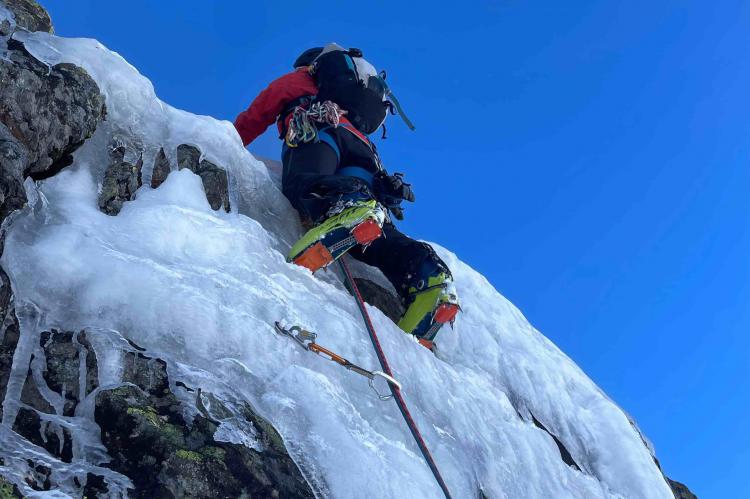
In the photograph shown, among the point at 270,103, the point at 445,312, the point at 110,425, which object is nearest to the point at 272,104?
the point at 270,103

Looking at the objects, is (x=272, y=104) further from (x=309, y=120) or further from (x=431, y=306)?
(x=431, y=306)

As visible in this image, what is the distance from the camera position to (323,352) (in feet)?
10.1

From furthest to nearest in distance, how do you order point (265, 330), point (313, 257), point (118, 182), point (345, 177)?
point (345, 177)
point (313, 257)
point (118, 182)
point (265, 330)

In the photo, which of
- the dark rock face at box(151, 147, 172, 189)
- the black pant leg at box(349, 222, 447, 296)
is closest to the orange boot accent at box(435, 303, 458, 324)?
the black pant leg at box(349, 222, 447, 296)

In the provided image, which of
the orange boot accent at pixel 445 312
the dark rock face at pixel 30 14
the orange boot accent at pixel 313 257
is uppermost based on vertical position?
the dark rock face at pixel 30 14

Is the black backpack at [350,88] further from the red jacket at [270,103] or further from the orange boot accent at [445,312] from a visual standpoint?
the orange boot accent at [445,312]

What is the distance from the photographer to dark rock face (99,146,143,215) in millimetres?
3379

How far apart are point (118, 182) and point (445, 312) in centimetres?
198

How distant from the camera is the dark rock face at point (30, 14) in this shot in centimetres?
442

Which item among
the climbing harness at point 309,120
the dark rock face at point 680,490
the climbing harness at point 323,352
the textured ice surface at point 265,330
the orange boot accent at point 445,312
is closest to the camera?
the textured ice surface at point 265,330

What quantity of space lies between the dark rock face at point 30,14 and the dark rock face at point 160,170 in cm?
119

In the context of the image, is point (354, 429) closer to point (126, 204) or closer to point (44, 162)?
point (126, 204)

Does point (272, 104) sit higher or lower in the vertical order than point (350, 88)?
lower

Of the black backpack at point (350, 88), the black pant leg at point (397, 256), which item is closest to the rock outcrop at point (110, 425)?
the black pant leg at point (397, 256)
